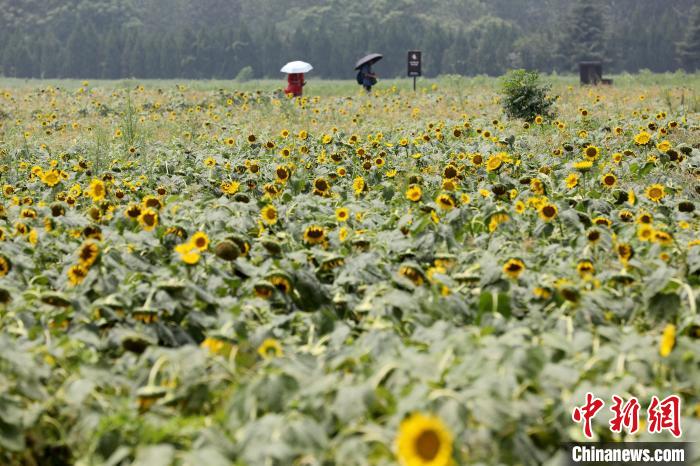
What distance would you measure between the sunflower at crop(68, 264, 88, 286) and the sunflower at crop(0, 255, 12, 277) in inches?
12.1

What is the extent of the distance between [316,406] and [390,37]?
78.0 metres

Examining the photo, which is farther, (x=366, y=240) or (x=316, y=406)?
(x=366, y=240)

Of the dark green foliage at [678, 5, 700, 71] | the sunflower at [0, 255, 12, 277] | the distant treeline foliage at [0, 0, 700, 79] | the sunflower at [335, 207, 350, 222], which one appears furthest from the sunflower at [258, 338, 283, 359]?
the dark green foliage at [678, 5, 700, 71]

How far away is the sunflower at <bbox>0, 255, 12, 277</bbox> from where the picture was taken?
10.8ft

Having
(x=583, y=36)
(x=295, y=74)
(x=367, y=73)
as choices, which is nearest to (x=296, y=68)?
(x=295, y=74)

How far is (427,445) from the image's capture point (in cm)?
175

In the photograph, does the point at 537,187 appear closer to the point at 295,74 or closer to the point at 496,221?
the point at 496,221

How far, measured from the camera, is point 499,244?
3.67 meters

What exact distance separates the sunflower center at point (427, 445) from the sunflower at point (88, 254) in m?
1.79

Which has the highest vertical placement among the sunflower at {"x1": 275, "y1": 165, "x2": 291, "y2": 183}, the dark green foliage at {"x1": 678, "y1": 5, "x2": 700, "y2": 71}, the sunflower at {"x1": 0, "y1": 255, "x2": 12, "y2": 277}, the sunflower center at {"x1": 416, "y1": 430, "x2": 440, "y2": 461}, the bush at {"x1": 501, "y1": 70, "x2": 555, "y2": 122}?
the dark green foliage at {"x1": 678, "y1": 5, "x2": 700, "y2": 71}

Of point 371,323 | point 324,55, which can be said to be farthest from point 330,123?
point 324,55

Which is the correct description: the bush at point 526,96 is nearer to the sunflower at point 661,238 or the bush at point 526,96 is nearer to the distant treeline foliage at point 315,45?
the sunflower at point 661,238

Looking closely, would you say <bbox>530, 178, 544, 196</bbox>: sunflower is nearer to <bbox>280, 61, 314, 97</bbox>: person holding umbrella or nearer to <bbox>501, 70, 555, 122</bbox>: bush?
<bbox>501, 70, 555, 122</bbox>: bush

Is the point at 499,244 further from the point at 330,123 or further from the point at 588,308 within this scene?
the point at 330,123
